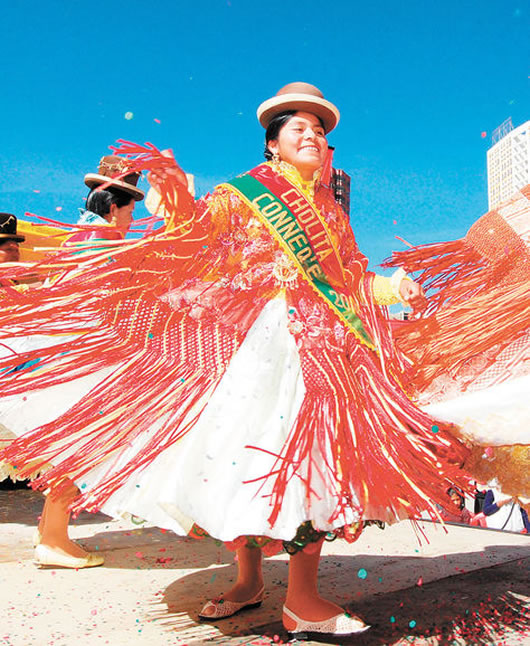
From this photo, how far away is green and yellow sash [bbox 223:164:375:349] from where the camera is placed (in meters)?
2.28

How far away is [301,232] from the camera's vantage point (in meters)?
2.33

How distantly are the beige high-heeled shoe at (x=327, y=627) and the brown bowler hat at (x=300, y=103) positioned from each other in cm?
188

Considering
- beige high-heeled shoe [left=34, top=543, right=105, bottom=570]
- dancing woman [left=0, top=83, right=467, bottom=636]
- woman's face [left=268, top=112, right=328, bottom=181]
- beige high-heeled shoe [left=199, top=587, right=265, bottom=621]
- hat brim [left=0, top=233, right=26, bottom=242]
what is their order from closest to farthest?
dancing woman [left=0, top=83, right=467, bottom=636] → beige high-heeled shoe [left=199, top=587, right=265, bottom=621] → woman's face [left=268, top=112, right=328, bottom=181] → beige high-heeled shoe [left=34, top=543, right=105, bottom=570] → hat brim [left=0, top=233, right=26, bottom=242]

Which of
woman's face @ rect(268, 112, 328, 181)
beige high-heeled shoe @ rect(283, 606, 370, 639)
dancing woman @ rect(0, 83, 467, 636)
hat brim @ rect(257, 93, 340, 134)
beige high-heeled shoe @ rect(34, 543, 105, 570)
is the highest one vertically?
hat brim @ rect(257, 93, 340, 134)

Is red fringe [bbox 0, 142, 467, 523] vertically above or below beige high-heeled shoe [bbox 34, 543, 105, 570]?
above

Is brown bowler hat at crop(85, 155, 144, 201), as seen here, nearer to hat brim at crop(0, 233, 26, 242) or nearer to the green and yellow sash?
hat brim at crop(0, 233, 26, 242)

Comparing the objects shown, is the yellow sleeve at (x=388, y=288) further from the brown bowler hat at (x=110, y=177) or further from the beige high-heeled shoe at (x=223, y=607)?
the brown bowler hat at (x=110, y=177)

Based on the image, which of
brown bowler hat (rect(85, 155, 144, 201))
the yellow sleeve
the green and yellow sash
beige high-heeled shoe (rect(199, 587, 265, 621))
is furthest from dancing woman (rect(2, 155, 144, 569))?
the yellow sleeve

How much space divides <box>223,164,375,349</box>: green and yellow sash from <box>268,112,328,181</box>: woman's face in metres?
0.12

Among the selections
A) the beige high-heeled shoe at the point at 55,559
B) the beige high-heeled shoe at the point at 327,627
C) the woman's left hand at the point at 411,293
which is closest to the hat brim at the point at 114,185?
the woman's left hand at the point at 411,293

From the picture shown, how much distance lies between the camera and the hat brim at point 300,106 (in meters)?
2.52

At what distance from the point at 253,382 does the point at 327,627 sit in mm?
822

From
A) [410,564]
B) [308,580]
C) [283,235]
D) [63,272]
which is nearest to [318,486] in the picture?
[308,580]

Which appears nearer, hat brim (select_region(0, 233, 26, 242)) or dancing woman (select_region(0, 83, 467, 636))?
dancing woman (select_region(0, 83, 467, 636))
